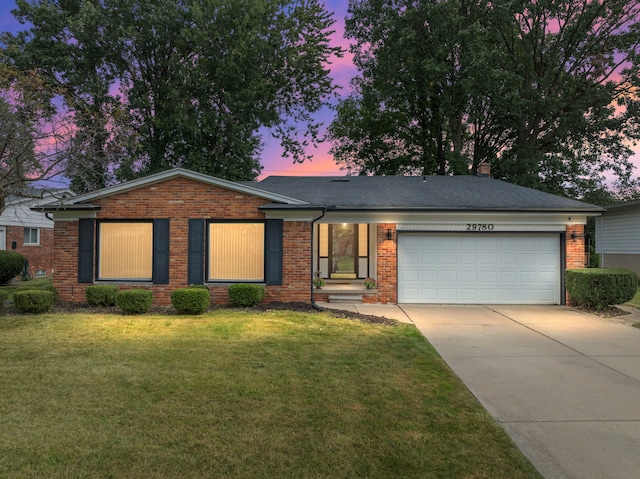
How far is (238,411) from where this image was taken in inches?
151

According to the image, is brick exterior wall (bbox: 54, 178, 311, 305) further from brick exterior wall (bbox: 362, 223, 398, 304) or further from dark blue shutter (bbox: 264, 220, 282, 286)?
brick exterior wall (bbox: 362, 223, 398, 304)

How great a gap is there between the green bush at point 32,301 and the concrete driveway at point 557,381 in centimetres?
846

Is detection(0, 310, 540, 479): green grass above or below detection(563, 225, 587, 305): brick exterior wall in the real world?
below

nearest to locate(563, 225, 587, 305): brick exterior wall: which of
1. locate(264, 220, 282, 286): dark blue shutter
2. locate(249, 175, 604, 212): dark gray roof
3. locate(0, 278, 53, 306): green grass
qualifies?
locate(249, 175, 604, 212): dark gray roof

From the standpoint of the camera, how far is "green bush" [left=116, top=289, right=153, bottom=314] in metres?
8.77

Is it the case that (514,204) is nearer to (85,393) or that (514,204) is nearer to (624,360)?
Answer: (624,360)

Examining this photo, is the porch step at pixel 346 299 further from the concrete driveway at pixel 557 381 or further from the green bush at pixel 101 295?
the green bush at pixel 101 295

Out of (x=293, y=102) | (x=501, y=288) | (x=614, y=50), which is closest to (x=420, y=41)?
(x=293, y=102)

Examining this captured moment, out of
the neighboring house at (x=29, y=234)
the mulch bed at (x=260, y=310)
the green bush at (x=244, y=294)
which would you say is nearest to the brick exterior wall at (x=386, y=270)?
the mulch bed at (x=260, y=310)

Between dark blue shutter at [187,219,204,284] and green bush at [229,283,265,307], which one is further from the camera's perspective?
dark blue shutter at [187,219,204,284]

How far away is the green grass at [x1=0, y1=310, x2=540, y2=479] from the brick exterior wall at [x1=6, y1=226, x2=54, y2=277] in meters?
15.3

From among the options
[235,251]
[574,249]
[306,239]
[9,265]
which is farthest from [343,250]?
[9,265]

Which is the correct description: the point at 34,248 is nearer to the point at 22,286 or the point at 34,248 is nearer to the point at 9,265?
the point at 9,265

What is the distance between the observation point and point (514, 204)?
1126cm
